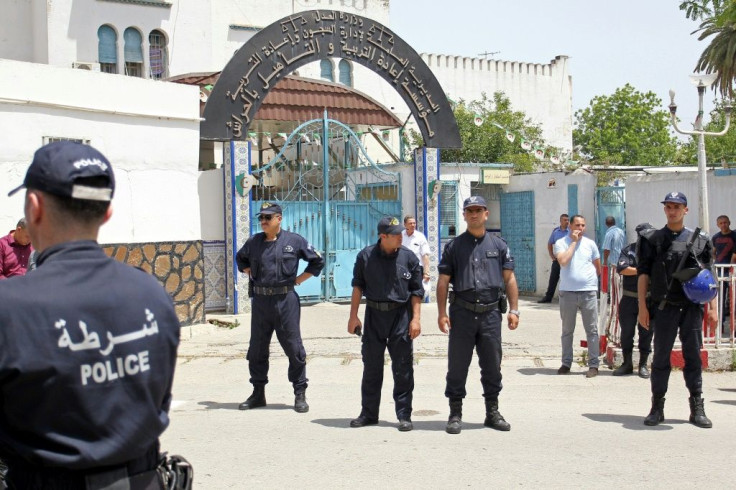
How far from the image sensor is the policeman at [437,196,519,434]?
7363mm

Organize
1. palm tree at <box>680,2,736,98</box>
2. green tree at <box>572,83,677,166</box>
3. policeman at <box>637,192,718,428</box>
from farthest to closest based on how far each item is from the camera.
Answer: green tree at <box>572,83,677,166</box>
palm tree at <box>680,2,736,98</box>
policeman at <box>637,192,718,428</box>

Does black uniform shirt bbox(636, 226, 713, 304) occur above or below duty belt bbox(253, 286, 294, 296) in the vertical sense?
above

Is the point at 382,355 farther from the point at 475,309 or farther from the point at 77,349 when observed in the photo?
the point at 77,349

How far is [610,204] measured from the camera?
18.3 m

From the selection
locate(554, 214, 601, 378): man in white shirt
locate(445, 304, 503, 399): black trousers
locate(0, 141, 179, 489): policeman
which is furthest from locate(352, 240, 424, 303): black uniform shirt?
locate(0, 141, 179, 489): policeman

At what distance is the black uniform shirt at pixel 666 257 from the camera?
7.38 m

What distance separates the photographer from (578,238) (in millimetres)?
10156

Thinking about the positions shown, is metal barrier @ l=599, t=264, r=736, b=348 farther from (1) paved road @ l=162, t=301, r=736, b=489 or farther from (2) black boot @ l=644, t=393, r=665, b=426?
(2) black boot @ l=644, t=393, r=665, b=426

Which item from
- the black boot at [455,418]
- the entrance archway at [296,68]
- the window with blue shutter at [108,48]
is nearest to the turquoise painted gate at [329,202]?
the entrance archway at [296,68]

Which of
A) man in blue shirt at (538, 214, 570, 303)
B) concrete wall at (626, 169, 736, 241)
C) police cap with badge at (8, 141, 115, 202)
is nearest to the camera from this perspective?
police cap with badge at (8, 141, 115, 202)

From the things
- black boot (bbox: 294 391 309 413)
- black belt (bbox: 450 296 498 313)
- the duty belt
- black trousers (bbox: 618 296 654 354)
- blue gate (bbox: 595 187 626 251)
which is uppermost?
blue gate (bbox: 595 187 626 251)

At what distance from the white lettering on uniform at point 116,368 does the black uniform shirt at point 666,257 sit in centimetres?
568

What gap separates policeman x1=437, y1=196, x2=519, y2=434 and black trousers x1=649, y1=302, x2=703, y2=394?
121 centimetres

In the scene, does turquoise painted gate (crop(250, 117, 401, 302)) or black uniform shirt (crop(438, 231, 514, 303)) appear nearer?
black uniform shirt (crop(438, 231, 514, 303))
